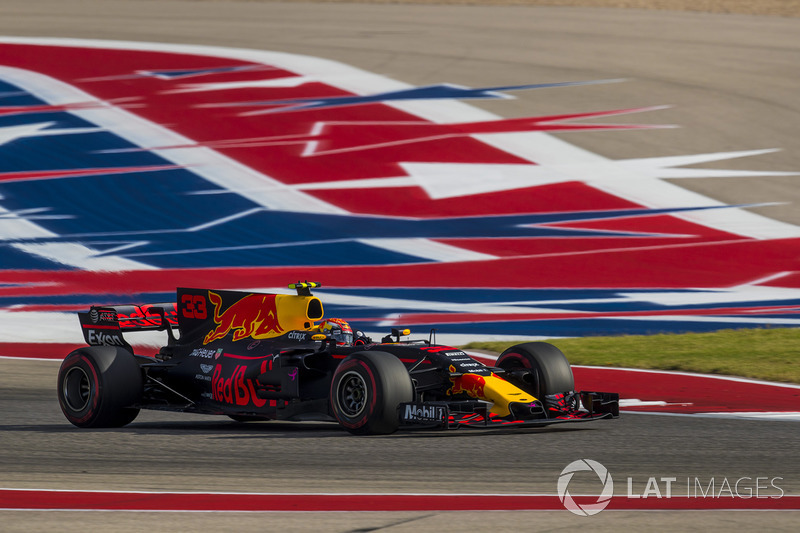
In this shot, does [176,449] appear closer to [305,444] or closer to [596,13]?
[305,444]

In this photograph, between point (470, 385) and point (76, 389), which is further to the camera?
point (76, 389)

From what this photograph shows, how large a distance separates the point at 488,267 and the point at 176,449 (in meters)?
14.4

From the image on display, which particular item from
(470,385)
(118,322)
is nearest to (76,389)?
(118,322)

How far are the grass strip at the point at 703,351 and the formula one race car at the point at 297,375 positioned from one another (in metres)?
5.56

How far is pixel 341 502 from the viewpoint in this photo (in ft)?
25.2

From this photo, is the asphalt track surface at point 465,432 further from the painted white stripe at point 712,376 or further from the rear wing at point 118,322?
the painted white stripe at point 712,376

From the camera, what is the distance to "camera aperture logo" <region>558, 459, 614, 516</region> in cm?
736

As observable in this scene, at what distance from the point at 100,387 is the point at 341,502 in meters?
4.60

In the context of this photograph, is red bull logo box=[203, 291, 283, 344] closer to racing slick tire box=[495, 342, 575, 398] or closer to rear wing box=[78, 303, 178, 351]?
rear wing box=[78, 303, 178, 351]

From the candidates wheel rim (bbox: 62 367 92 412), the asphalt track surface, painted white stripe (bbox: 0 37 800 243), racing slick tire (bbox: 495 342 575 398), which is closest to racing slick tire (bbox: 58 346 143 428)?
wheel rim (bbox: 62 367 92 412)

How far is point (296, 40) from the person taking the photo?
38.3 metres

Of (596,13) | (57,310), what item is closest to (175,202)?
(57,310)

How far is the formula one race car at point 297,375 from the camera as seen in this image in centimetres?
1027

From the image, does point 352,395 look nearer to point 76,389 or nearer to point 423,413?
point 423,413
